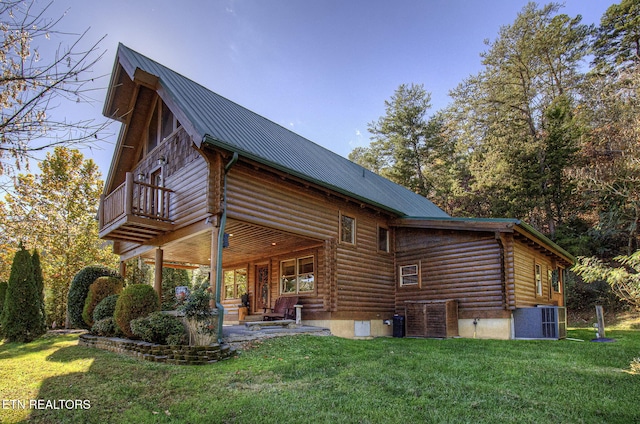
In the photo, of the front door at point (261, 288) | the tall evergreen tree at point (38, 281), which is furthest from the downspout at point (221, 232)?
the tall evergreen tree at point (38, 281)

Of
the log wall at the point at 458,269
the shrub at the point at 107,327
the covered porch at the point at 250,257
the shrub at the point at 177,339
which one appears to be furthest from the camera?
the log wall at the point at 458,269

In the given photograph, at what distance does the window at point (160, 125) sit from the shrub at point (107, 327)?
564 cm

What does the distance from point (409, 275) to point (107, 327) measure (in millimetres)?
9827

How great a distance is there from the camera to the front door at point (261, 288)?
54.3 ft

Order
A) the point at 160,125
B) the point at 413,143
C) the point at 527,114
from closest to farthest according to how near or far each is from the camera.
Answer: the point at 160,125
the point at 527,114
the point at 413,143

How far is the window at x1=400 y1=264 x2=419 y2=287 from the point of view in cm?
1499

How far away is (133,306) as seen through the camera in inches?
378

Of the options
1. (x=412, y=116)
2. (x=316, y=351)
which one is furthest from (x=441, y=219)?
(x=412, y=116)

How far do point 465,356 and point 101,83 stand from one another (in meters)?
8.08

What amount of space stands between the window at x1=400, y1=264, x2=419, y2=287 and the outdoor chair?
13.5 ft

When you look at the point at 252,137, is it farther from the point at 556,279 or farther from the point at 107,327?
the point at 556,279

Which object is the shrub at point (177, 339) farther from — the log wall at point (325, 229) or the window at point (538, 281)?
the window at point (538, 281)

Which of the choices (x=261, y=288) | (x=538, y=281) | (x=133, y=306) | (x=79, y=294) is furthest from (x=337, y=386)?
(x=538, y=281)

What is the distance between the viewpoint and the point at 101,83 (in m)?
4.03
